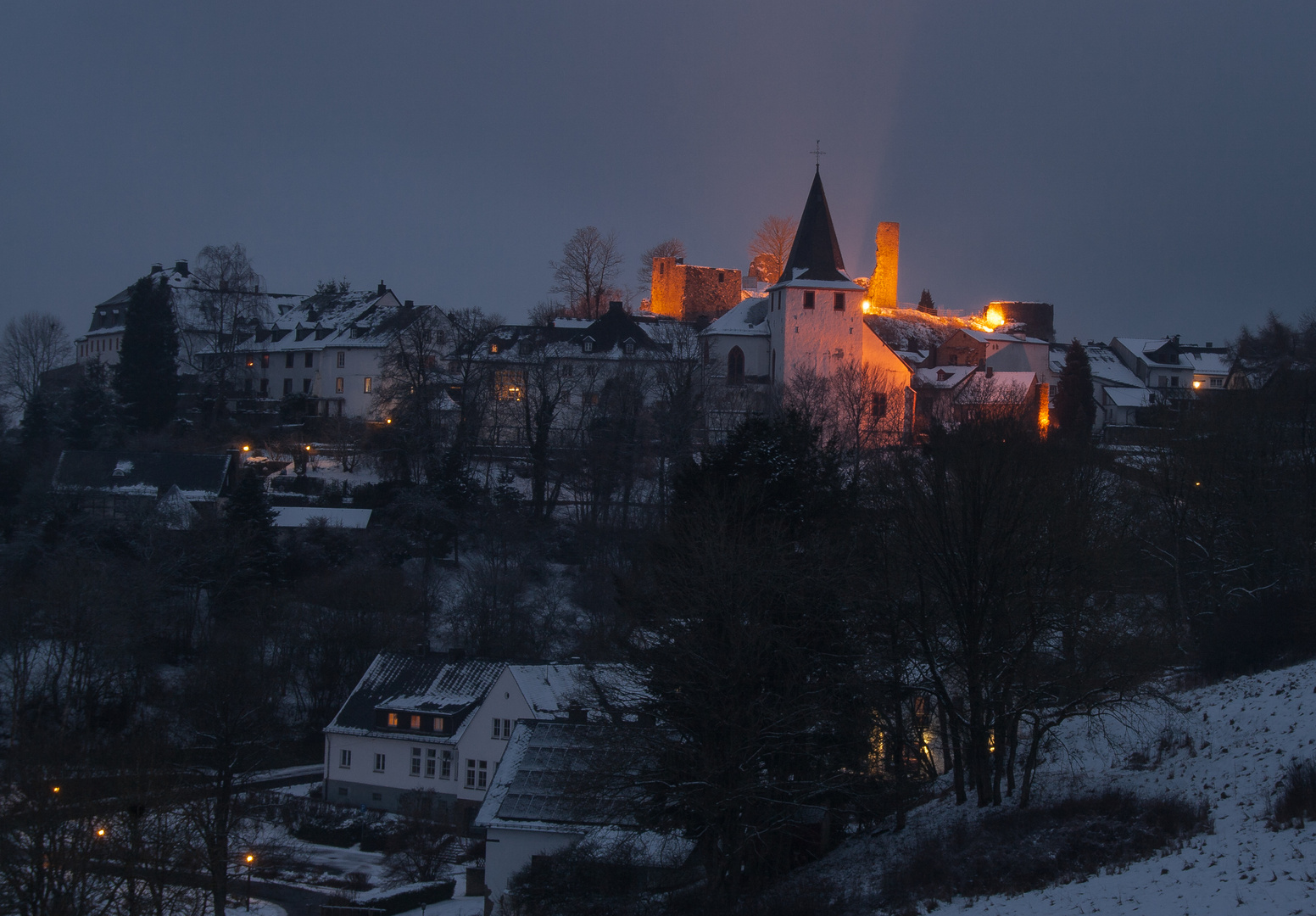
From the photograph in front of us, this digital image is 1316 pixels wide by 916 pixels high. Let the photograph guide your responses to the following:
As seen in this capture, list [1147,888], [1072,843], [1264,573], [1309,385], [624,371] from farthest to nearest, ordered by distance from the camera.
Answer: [624,371] < [1309,385] < [1264,573] < [1072,843] < [1147,888]

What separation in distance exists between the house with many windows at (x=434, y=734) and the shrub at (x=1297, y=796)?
20625 mm

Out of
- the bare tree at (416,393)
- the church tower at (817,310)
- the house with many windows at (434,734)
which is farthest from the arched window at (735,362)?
the house with many windows at (434,734)

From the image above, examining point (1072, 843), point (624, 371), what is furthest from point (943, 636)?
point (624, 371)

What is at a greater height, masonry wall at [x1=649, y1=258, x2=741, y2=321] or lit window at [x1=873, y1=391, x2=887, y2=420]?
masonry wall at [x1=649, y1=258, x2=741, y2=321]

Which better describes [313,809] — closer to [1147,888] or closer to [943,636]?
[943,636]

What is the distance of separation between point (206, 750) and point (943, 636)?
17277mm

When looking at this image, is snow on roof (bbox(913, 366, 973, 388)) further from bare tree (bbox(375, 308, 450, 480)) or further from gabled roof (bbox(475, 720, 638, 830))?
gabled roof (bbox(475, 720, 638, 830))

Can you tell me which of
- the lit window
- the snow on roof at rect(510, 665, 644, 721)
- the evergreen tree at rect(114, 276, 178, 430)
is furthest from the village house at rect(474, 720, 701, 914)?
the evergreen tree at rect(114, 276, 178, 430)

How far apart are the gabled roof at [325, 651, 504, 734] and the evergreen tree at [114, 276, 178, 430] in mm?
24478

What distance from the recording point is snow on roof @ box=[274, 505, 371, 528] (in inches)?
1736

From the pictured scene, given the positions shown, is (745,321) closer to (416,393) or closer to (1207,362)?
(416,393)

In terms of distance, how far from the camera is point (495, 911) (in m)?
21.4

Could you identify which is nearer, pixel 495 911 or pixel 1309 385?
pixel 495 911

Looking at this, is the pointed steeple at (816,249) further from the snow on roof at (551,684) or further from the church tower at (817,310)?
the snow on roof at (551,684)
